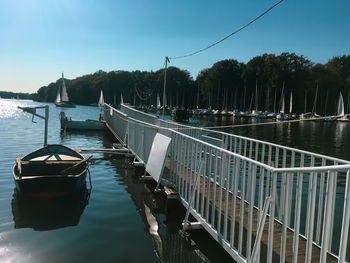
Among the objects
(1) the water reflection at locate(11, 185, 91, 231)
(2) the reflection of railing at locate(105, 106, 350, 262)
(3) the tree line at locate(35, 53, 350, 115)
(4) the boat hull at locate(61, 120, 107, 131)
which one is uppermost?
(3) the tree line at locate(35, 53, 350, 115)

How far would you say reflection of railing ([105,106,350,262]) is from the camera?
3.28 metres

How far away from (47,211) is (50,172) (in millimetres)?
2038

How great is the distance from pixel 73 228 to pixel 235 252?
368cm

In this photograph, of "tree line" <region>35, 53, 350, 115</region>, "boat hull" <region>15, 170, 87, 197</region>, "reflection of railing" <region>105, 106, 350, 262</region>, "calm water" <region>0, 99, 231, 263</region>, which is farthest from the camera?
"tree line" <region>35, 53, 350, 115</region>

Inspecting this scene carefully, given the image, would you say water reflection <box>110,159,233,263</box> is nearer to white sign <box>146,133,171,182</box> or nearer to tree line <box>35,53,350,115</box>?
white sign <box>146,133,171,182</box>

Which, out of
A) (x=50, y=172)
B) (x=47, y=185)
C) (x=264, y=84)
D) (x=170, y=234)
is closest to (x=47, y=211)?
(x=47, y=185)

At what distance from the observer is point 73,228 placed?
6383 millimetres

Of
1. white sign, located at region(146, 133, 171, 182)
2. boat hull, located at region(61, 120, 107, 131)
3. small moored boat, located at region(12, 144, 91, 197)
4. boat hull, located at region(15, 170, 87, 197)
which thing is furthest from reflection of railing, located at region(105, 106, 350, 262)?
boat hull, located at region(61, 120, 107, 131)

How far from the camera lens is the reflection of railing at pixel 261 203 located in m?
3.28

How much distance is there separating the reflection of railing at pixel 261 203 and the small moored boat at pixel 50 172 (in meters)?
2.52

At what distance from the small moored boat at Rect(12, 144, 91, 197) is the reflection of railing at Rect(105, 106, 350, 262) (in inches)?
99.3

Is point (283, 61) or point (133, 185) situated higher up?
point (283, 61)

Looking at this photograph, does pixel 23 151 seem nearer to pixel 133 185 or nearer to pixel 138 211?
pixel 133 185

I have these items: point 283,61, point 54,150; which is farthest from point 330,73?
point 54,150
